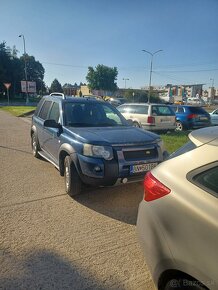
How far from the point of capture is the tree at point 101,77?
8515 cm

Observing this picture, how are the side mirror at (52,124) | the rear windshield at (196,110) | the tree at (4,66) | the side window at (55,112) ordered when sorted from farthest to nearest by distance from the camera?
the tree at (4,66)
the rear windshield at (196,110)
the side window at (55,112)
the side mirror at (52,124)

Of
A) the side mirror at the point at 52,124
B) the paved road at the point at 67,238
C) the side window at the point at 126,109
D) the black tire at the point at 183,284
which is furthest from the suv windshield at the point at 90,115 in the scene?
the side window at the point at 126,109

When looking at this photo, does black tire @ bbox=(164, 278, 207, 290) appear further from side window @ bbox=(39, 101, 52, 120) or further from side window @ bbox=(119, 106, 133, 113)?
side window @ bbox=(119, 106, 133, 113)

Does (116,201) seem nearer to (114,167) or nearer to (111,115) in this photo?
(114,167)

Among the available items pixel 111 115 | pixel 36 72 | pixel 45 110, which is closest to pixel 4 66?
pixel 36 72

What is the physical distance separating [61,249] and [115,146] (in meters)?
1.76

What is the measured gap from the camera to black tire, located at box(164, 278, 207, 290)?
1.76m

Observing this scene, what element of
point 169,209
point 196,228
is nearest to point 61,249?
point 169,209

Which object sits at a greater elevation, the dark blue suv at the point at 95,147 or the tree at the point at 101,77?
the tree at the point at 101,77

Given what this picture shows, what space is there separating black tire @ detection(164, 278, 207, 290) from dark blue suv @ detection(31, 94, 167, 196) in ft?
7.30

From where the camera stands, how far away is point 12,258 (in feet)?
9.57

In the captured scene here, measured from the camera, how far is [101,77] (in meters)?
85.4

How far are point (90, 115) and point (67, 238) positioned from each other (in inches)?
113

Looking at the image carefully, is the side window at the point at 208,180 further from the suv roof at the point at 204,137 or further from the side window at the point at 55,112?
the side window at the point at 55,112
